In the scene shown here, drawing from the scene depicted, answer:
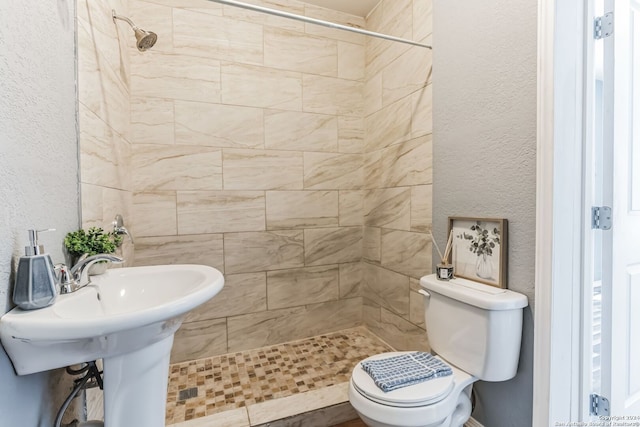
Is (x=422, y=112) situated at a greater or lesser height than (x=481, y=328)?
greater

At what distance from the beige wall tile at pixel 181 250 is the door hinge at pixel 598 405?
2105 millimetres

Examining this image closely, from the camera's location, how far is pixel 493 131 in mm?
1401

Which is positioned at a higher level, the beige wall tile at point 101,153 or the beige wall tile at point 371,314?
the beige wall tile at point 101,153

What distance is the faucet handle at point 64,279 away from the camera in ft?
3.01

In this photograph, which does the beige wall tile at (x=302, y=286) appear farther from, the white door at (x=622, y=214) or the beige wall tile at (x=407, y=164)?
the white door at (x=622, y=214)

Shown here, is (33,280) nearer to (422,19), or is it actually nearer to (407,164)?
(407,164)

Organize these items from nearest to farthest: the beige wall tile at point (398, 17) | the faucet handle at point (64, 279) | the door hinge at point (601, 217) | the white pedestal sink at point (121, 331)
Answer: the white pedestal sink at point (121, 331) < the faucet handle at point (64, 279) < the door hinge at point (601, 217) < the beige wall tile at point (398, 17)

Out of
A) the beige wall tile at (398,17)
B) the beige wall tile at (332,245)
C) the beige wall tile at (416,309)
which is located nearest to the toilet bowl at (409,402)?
the beige wall tile at (416,309)

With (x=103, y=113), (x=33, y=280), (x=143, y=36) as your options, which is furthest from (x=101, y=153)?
(x=33, y=280)

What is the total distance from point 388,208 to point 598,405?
1.47 metres

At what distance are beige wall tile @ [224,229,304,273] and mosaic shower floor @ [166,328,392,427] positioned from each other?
633 mm

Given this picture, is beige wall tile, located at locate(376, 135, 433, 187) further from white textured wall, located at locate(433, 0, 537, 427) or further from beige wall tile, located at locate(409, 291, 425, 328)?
beige wall tile, located at locate(409, 291, 425, 328)

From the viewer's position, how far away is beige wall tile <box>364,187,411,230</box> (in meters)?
2.08

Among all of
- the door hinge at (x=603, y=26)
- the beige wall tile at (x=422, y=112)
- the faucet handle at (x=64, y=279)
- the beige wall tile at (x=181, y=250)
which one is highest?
the door hinge at (x=603, y=26)
